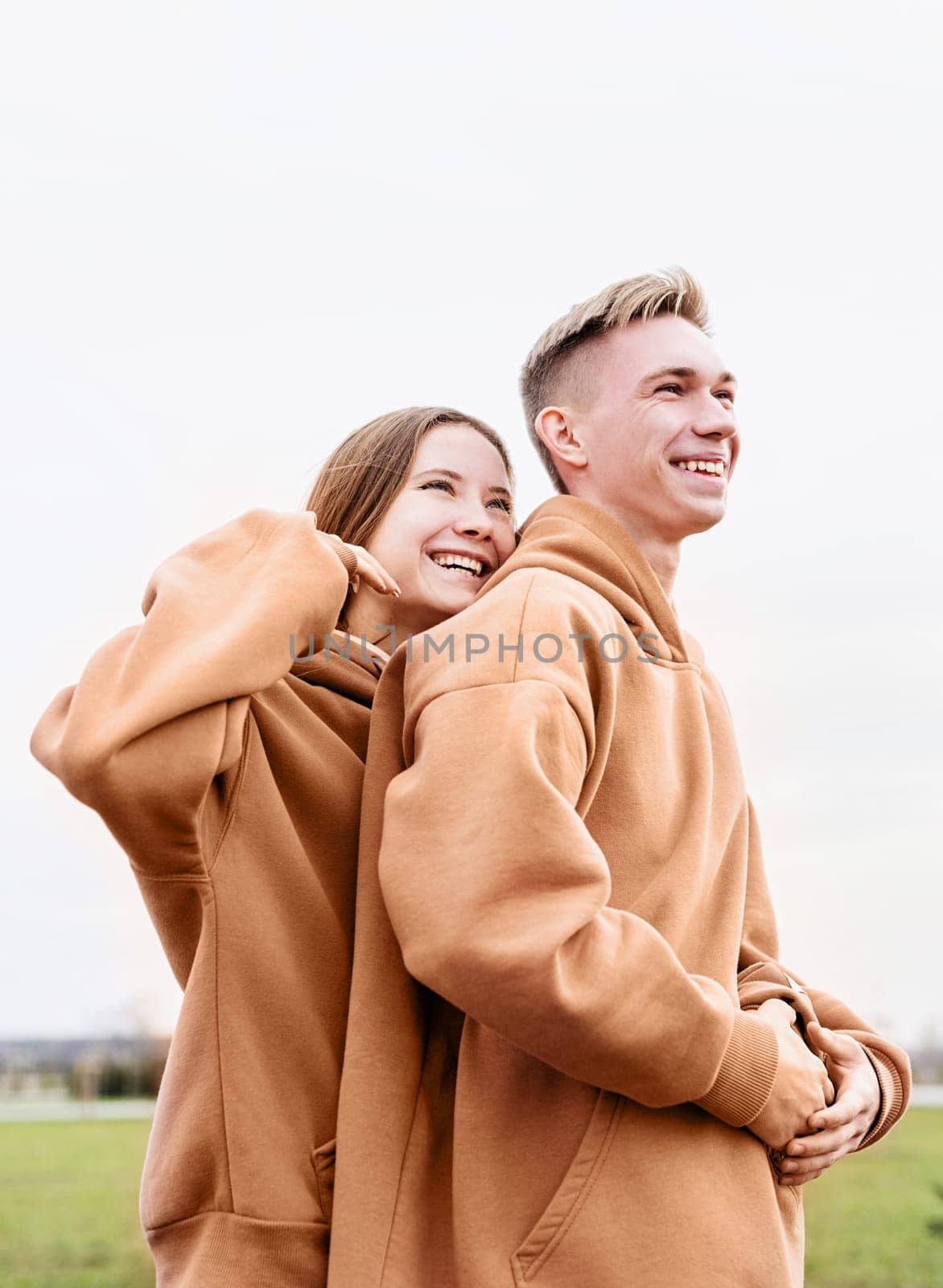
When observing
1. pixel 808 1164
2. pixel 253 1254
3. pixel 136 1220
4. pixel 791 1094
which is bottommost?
pixel 136 1220

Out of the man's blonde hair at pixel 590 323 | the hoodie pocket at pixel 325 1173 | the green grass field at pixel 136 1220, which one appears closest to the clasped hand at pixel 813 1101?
the hoodie pocket at pixel 325 1173

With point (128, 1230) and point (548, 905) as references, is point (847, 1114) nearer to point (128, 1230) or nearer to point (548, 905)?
point (548, 905)

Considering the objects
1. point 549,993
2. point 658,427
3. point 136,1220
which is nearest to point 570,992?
point 549,993

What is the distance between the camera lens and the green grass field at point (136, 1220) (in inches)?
513

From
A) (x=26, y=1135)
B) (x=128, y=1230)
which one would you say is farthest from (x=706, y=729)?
(x=26, y=1135)

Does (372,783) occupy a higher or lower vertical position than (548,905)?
higher

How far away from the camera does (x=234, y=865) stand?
1860 millimetres

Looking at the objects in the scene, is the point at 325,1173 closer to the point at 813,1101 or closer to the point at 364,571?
the point at 813,1101

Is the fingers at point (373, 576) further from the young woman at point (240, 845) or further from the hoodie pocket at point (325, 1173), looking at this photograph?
the hoodie pocket at point (325, 1173)

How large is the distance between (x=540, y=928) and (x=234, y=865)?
535mm

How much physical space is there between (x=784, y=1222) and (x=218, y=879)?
2.95 feet

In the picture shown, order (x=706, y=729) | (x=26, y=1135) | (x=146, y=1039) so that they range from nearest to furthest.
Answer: (x=706, y=729)
(x=146, y=1039)
(x=26, y=1135)

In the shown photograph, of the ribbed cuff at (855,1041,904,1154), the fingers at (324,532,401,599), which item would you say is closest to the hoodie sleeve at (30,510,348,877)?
the fingers at (324,532,401,599)

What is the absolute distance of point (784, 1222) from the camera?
181cm
